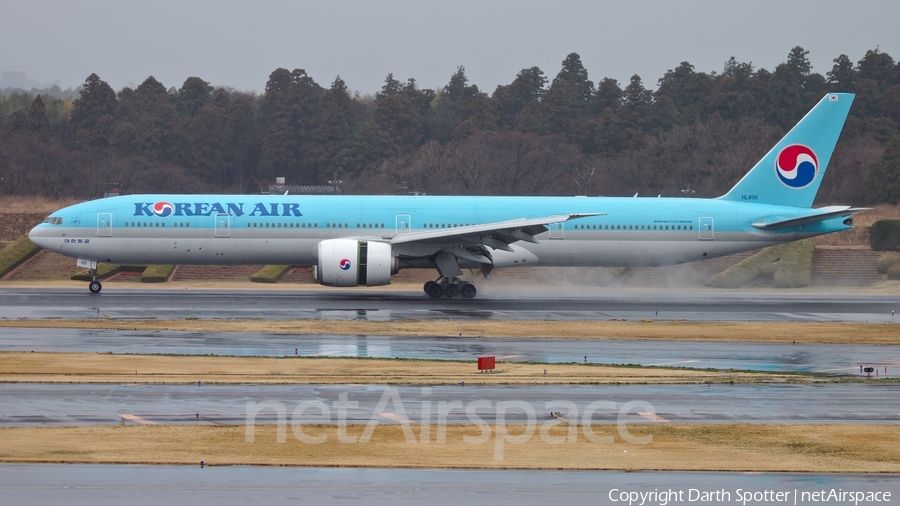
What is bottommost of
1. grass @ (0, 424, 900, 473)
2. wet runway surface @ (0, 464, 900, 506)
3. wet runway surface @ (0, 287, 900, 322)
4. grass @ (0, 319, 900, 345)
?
wet runway surface @ (0, 464, 900, 506)

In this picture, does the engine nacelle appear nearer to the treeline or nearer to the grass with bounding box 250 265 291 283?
the grass with bounding box 250 265 291 283

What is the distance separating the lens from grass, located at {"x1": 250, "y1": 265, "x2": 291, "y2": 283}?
47562mm

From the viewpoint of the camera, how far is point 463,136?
10281cm

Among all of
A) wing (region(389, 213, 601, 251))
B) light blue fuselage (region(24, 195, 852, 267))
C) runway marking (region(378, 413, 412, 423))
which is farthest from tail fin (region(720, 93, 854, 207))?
runway marking (region(378, 413, 412, 423))

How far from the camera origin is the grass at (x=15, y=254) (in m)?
47.5

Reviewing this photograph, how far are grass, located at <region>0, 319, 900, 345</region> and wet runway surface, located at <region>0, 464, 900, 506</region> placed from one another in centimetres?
1510

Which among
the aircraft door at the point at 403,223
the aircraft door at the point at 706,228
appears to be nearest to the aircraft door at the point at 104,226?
the aircraft door at the point at 403,223

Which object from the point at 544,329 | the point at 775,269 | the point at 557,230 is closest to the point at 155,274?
the point at 557,230

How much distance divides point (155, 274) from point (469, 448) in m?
34.0

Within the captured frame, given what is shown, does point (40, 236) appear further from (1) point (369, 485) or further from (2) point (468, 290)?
(1) point (369, 485)

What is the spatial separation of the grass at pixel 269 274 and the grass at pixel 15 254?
10318 mm

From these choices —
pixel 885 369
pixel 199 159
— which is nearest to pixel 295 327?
pixel 885 369

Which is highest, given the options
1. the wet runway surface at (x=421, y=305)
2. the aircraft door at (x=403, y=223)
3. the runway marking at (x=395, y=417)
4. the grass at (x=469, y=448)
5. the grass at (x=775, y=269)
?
the aircraft door at (x=403, y=223)

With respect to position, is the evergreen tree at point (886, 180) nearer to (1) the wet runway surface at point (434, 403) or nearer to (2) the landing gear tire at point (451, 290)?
(2) the landing gear tire at point (451, 290)
